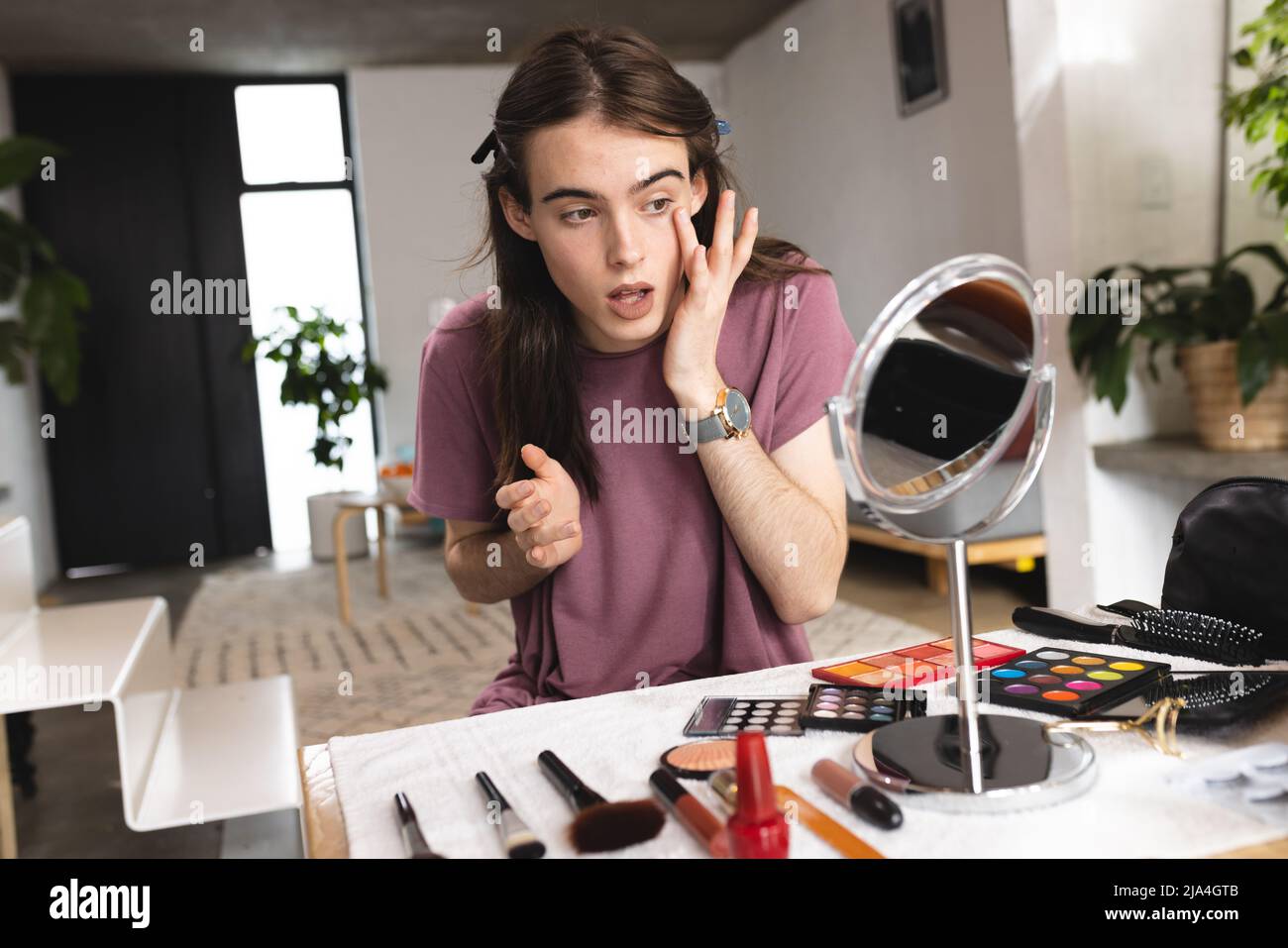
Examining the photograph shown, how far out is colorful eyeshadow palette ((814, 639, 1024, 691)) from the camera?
842 mm

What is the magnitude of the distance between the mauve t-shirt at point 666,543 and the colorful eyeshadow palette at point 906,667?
0.89 ft

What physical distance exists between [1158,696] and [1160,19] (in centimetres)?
249

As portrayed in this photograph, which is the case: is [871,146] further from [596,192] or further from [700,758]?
[700,758]

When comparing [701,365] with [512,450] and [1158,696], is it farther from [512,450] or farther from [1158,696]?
[1158,696]

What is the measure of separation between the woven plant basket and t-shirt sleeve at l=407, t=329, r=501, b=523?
183 centimetres

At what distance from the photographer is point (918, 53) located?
5012 mm

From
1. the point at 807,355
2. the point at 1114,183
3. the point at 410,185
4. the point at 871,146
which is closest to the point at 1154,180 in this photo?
the point at 1114,183

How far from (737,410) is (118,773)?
252cm

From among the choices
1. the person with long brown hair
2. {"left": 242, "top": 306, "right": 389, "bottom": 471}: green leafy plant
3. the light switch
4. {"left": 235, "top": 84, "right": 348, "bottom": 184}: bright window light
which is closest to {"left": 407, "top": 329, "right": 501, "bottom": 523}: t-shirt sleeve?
the person with long brown hair

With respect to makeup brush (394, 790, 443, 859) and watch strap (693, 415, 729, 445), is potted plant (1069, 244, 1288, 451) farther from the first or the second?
makeup brush (394, 790, 443, 859)

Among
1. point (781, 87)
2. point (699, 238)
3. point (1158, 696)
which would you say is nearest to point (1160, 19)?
point (699, 238)

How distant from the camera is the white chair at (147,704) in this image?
1814 mm

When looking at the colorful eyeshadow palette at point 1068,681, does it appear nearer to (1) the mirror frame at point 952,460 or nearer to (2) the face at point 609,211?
(1) the mirror frame at point 952,460

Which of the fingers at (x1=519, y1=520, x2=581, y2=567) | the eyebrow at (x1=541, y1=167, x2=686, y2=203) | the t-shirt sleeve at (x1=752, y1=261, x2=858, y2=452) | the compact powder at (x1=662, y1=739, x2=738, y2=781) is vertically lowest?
the compact powder at (x1=662, y1=739, x2=738, y2=781)
